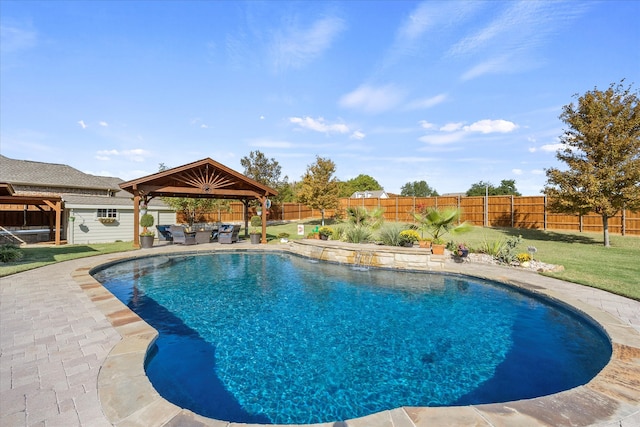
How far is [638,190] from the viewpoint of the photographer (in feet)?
43.2

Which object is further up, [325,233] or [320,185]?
[320,185]

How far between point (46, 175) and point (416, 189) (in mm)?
79018

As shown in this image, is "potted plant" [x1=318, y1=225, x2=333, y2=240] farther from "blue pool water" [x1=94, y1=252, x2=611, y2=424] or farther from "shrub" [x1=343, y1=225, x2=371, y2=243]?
"blue pool water" [x1=94, y1=252, x2=611, y2=424]

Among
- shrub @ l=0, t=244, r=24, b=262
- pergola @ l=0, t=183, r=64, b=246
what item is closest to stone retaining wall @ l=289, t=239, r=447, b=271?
shrub @ l=0, t=244, r=24, b=262

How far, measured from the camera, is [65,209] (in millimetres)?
15812

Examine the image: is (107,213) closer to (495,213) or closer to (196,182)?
(196,182)

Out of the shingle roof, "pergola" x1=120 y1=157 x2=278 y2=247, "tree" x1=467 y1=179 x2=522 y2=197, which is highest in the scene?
"tree" x1=467 y1=179 x2=522 y2=197

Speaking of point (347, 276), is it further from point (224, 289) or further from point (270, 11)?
point (270, 11)

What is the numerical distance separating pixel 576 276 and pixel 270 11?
1398 cm

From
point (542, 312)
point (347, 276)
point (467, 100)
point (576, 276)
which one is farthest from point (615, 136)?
point (347, 276)

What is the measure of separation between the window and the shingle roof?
4.98m

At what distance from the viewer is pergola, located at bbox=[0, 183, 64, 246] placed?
1051 centimetres

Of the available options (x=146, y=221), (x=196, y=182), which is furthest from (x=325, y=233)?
(x=146, y=221)

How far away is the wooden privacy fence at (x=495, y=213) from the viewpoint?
17891 millimetres
